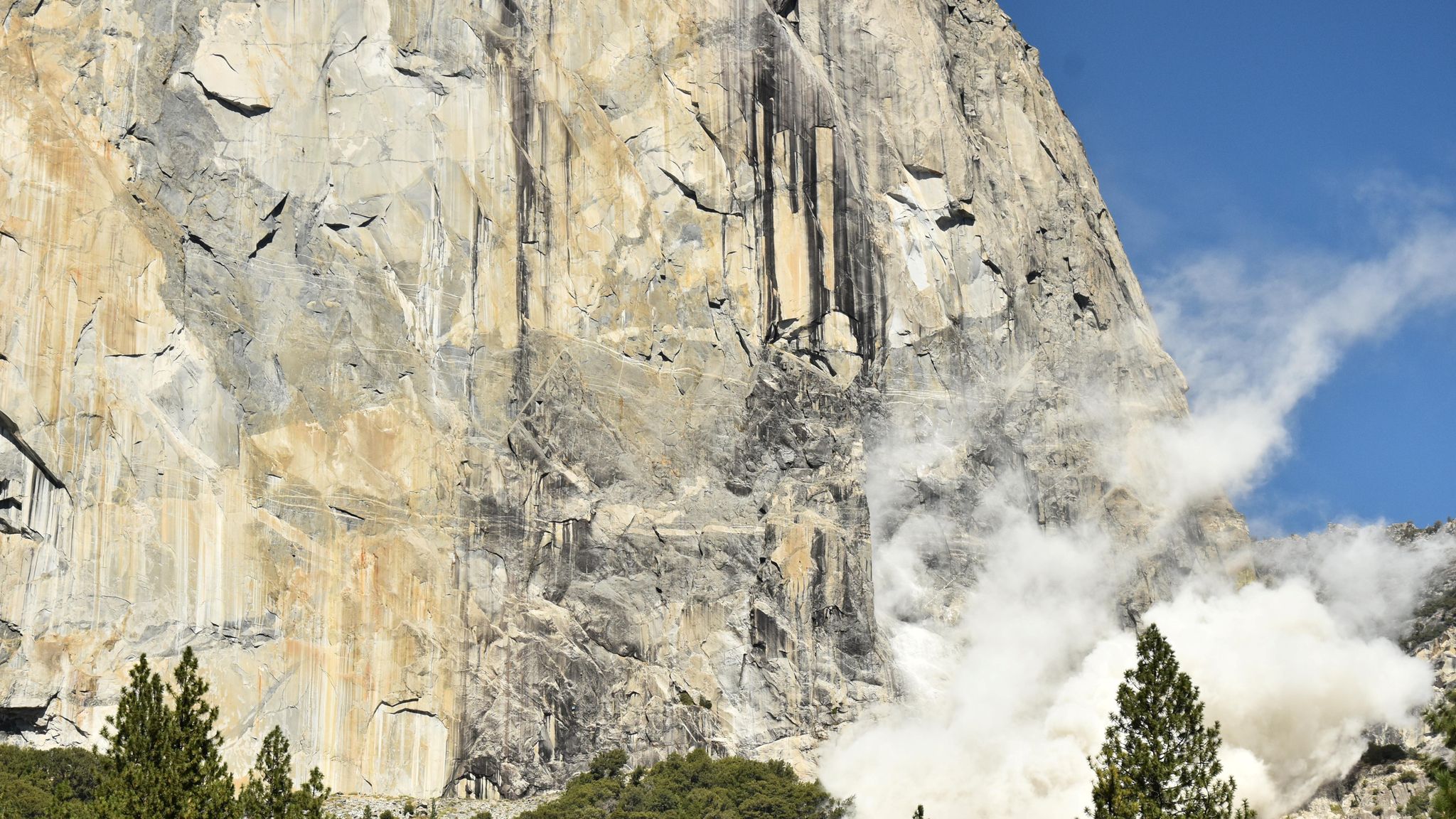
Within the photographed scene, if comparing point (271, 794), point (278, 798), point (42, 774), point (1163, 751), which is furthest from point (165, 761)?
point (42, 774)

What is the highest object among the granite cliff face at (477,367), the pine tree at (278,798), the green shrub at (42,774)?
the granite cliff face at (477,367)

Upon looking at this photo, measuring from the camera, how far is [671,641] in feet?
317

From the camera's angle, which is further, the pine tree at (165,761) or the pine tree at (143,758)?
the pine tree at (165,761)

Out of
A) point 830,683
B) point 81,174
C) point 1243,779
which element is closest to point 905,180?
point 830,683

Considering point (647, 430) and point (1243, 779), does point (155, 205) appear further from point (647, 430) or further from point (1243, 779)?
point (1243, 779)

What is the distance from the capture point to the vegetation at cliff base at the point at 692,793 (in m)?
87.3

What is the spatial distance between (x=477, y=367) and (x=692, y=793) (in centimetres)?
2388

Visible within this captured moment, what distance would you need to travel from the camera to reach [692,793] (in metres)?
89.6

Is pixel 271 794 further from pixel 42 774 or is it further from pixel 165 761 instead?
pixel 42 774

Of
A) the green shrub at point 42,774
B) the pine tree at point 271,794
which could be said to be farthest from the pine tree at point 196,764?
Result: the green shrub at point 42,774

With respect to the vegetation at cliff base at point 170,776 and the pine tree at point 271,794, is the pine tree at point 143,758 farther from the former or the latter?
the pine tree at point 271,794

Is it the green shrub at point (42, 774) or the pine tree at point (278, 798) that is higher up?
the green shrub at point (42, 774)

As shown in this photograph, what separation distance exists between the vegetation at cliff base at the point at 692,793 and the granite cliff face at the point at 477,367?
1963 millimetres

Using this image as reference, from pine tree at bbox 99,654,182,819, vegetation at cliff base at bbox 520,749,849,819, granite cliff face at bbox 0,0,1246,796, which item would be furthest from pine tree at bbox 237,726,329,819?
vegetation at cliff base at bbox 520,749,849,819
